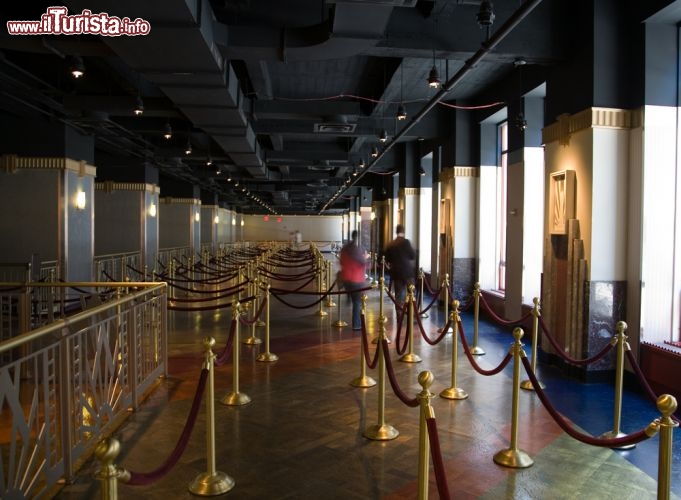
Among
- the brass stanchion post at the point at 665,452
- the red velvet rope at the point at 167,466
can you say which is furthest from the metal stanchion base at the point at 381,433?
the brass stanchion post at the point at 665,452

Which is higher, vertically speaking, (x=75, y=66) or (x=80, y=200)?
(x=75, y=66)

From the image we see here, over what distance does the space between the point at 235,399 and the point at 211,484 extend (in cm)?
199

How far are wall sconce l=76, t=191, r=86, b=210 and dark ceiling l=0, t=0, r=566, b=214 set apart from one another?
1557 millimetres

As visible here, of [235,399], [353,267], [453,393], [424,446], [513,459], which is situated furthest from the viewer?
[353,267]

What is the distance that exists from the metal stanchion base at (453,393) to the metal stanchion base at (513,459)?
1.65m

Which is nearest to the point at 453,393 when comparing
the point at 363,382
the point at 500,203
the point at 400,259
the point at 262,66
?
the point at 363,382

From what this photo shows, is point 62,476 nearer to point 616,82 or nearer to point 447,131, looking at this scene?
point 616,82

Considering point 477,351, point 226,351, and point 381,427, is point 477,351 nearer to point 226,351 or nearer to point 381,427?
point 381,427

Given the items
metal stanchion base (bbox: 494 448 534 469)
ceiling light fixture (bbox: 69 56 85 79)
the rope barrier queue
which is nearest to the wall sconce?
ceiling light fixture (bbox: 69 56 85 79)

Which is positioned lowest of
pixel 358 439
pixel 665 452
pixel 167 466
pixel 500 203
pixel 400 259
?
pixel 358 439

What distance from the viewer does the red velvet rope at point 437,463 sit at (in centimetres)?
271

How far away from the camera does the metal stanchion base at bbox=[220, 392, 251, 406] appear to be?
596cm

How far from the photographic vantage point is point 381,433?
16.5 ft

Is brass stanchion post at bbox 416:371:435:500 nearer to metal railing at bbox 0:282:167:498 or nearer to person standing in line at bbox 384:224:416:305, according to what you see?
metal railing at bbox 0:282:167:498
